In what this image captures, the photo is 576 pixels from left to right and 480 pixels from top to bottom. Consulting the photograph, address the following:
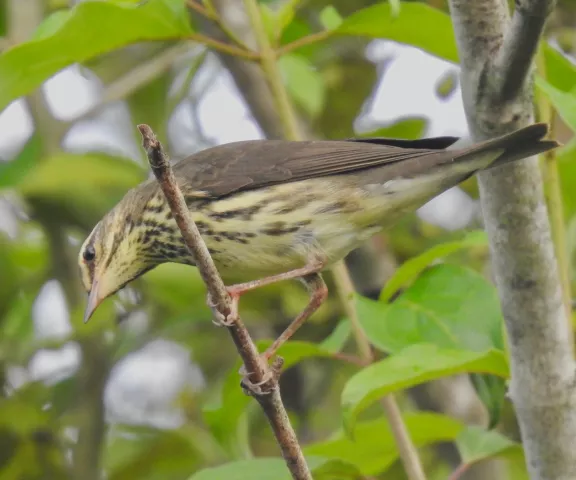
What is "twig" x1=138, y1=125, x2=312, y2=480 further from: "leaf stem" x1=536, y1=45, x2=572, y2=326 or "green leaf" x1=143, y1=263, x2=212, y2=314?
"green leaf" x1=143, y1=263, x2=212, y2=314

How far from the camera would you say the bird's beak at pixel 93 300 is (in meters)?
3.91

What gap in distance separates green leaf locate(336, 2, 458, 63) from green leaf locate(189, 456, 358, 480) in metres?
1.41

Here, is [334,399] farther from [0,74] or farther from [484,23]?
[484,23]

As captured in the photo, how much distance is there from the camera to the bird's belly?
11.9 ft

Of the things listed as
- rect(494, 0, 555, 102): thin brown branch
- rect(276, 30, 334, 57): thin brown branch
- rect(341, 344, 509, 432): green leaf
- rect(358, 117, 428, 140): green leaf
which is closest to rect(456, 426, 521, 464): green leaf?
rect(341, 344, 509, 432): green leaf

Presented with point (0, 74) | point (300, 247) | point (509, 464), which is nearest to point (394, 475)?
point (509, 464)

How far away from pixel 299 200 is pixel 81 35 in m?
1.02

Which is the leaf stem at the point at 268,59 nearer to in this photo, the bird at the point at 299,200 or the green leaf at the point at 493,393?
the bird at the point at 299,200

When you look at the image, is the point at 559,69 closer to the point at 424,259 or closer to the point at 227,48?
the point at 424,259

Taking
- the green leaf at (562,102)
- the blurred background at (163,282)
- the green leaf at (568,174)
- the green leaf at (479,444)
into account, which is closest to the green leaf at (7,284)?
the blurred background at (163,282)

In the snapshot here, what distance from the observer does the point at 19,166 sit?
435 cm

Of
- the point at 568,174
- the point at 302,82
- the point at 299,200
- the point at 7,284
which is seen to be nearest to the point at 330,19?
the point at 299,200

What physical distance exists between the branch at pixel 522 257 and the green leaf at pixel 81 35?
1.16 meters

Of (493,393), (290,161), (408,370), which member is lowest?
(493,393)
